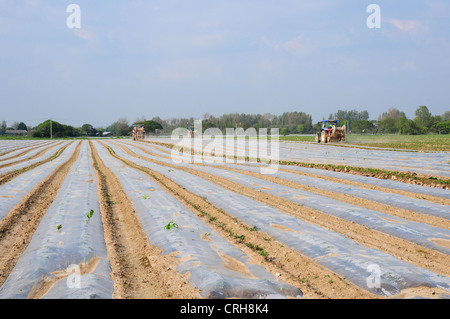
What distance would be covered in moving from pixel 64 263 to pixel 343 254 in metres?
3.65

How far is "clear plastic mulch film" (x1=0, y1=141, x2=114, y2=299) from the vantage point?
3.28 m

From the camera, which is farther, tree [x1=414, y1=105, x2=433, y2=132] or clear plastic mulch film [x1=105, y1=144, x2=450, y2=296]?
tree [x1=414, y1=105, x2=433, y2=132]

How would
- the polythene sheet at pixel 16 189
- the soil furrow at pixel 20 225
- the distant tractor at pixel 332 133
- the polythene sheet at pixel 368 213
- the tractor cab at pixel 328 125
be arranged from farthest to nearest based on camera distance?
the tractor cab at pixel 328 125
the distant tractor at pixel 332 133
the polythene sheet at pixel 16 189
the polythene sheet at pixel 368 213
the soil furrow at pixel 20 225

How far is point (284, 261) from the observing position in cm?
435

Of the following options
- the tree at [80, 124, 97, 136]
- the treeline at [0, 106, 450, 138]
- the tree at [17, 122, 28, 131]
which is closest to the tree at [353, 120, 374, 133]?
the treeline at [0, 106, 450, 138]

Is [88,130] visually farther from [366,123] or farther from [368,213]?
[368,213]

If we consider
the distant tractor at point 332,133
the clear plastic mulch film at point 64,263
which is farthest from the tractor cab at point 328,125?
the clear plastic mulch film at point 64,263

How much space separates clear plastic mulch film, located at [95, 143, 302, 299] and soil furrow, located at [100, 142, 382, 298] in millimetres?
193

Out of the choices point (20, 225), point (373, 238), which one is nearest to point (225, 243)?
point (373, 238)

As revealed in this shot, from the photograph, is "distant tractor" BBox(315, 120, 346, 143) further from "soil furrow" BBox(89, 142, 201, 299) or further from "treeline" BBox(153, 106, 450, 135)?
"soil furrow" BBox(89, 142, 201, 299)

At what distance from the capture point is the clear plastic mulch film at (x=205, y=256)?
3.33 metres

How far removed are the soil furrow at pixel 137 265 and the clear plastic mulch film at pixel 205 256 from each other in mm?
122

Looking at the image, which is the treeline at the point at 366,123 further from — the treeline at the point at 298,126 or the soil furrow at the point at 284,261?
the soil furrow at the point at 284,261
